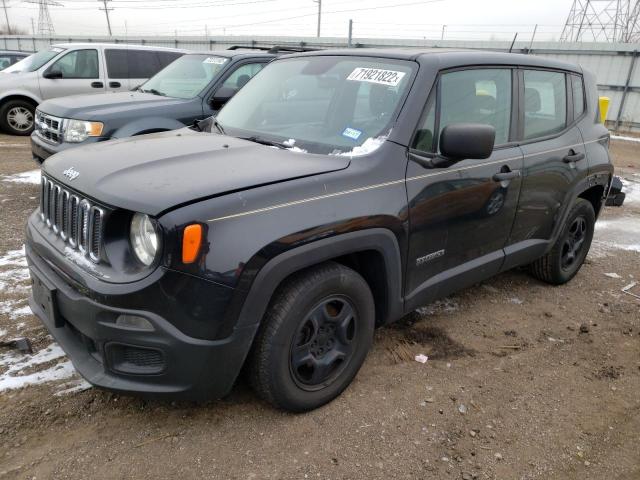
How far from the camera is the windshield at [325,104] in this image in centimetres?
293

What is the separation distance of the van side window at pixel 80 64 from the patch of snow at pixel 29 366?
8072mm

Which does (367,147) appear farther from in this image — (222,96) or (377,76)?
(222,96)

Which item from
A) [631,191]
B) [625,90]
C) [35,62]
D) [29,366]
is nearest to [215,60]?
[29,366]

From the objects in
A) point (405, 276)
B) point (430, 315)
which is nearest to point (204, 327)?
point (405, 276)

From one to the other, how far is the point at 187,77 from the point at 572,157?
488 centimetres

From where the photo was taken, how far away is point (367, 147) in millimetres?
2803

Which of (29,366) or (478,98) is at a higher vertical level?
(478,98)

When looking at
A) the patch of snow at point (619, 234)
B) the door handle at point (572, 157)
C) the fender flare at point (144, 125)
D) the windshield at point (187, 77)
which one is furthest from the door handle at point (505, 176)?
the windshield at point (187, 77)

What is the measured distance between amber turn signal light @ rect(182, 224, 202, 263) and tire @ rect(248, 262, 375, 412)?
0.49m

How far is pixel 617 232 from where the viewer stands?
6363mm

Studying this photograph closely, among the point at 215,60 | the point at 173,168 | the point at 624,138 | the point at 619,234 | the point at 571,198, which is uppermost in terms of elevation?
the point at 215,60

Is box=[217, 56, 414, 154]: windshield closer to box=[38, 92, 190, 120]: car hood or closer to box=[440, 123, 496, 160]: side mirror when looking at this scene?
box=[440, 123, 496, 160]: side mirror

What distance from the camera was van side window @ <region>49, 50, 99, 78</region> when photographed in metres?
9.73

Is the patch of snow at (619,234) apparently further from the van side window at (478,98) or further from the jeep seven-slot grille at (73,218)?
the jeep seven-slot grille at (73,218)
